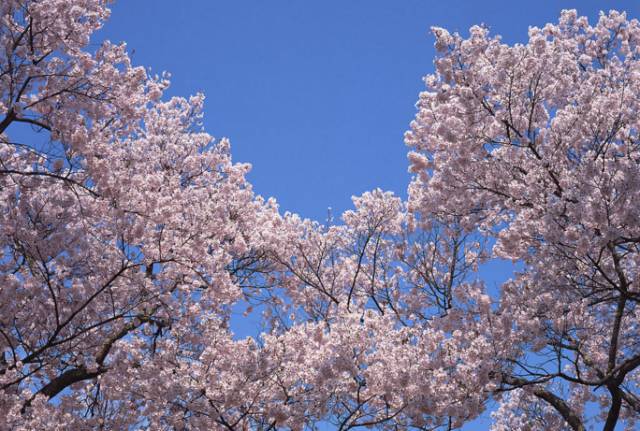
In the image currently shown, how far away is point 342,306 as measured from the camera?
11742 millimetres

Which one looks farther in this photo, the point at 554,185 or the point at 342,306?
the point at 342,306

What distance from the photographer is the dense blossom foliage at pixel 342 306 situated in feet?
27.7

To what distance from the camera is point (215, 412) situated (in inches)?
336

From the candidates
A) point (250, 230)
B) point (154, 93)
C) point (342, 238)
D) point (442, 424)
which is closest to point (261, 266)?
point (250, 230)

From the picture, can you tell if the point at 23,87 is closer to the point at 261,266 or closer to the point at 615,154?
the point at 261,266

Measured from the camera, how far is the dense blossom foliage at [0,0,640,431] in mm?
8430

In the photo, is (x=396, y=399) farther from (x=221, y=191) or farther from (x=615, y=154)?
(x=221, y=191)

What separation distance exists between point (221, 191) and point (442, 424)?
822 cm

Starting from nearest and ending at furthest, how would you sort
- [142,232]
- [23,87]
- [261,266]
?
1. [23,87]
2. [142,232]
3. [261,266]

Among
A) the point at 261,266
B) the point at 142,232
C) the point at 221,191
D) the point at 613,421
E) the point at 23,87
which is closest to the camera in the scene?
the point at 23,87

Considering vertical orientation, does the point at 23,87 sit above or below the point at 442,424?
above

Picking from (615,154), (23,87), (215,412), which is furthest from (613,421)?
(23,87)

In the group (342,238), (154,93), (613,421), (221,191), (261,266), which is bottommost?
(613,421)

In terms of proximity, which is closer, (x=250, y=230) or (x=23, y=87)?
(x=23, y=87)
